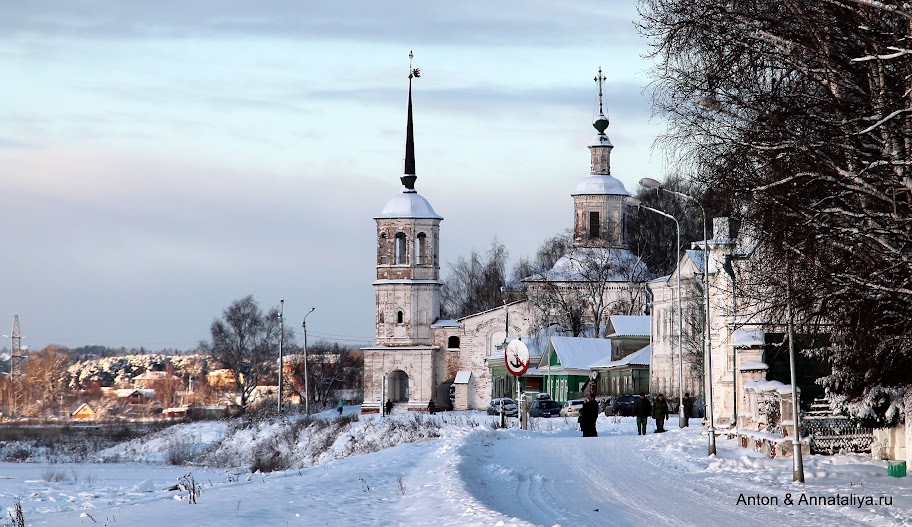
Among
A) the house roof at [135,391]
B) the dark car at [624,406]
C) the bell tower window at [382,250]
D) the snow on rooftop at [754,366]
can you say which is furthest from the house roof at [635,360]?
the house roof at [135,391]

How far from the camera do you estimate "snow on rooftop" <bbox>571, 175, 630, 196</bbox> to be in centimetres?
8675

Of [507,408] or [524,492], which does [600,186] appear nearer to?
[507,408]

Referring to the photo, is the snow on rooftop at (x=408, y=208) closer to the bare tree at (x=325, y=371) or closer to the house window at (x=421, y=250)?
the house window at (x=421, y=250)

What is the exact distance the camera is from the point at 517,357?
1384 inches

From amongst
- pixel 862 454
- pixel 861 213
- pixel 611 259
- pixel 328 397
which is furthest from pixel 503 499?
pixel 328 397

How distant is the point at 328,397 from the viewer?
111 metres

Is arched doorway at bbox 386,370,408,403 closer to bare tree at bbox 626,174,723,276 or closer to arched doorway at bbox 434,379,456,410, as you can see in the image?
arched doorway at bbox 434,379,456,410

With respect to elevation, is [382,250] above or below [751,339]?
above

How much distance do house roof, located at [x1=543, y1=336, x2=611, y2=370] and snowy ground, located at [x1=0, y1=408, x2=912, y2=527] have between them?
4138 centimetres

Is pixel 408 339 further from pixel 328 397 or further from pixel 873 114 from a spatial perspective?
pixel 873 114

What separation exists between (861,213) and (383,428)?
33.2 metres

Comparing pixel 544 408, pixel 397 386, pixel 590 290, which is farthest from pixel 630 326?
pixel 397 386

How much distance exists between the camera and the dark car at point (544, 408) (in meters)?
59.6

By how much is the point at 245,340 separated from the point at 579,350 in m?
32.2
